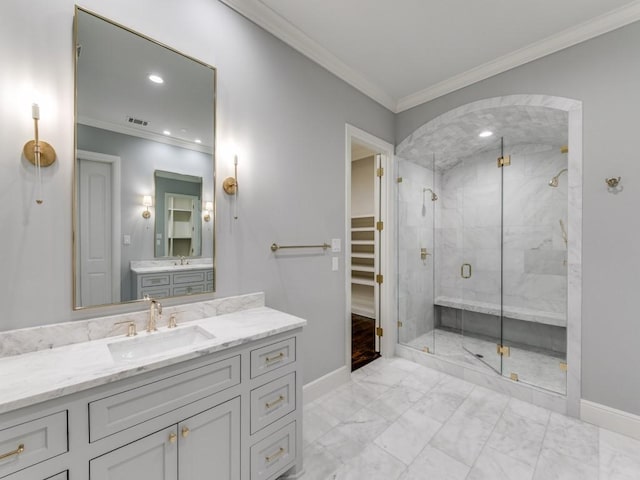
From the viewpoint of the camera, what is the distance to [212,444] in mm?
1252

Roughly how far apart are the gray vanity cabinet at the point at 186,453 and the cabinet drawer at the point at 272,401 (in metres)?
0.10

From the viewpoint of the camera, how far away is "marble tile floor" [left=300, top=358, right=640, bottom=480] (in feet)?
5.47

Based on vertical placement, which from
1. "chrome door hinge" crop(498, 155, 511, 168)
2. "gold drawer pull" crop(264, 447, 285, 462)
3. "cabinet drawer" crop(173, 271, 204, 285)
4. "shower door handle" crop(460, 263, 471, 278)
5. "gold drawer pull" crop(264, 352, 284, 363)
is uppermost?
"chrome door hinge" crop(498, 155, 511, 168)

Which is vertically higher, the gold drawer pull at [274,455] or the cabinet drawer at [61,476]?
the cabinet drawer at [61,476]

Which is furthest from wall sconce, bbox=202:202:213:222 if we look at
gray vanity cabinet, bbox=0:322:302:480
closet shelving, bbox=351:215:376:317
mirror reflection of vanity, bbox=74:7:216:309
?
closet shelving, bbox=351:215:376:317

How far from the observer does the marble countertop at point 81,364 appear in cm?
88

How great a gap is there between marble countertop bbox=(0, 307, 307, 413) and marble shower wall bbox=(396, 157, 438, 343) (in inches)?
90.9

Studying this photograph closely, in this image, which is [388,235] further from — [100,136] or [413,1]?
[100,136]

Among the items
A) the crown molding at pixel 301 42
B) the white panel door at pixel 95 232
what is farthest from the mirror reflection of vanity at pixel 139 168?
the crown molding at pixel 301 42

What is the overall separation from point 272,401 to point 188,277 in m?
0.86

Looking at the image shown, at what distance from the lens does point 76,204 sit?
133 cm

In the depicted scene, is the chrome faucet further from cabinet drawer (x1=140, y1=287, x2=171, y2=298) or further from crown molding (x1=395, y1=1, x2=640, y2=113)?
crown molding (x1=395, y1=1, x2=640, y2=113)

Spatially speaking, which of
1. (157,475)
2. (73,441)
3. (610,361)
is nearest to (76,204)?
(73,441)

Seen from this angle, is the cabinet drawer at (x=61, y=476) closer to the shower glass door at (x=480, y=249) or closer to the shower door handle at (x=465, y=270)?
the shower glass door at (x=480, y=249)
